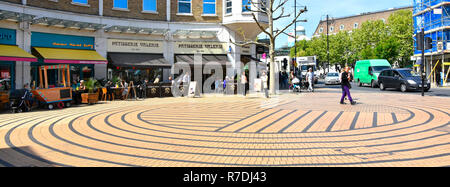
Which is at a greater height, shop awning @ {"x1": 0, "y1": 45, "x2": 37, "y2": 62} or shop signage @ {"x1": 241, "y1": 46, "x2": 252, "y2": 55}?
shop signage @ {"x1": 241, "y1": 46, "x2": 252, "y2": 55}

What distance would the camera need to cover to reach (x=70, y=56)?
18.9 metres

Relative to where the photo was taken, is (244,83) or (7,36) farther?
(244,83)

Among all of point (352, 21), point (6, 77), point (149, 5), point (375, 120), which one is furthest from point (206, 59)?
point (352, 21)

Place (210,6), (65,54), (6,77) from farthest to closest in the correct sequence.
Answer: (210,6) → (65,54) → (6,77)

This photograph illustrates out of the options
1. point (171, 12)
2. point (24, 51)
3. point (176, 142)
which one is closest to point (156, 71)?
point (171, 12)

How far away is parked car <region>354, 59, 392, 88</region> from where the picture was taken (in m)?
28.4

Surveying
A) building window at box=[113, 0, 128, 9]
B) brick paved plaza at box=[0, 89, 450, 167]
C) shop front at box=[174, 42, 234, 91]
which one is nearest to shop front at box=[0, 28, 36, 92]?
building window at box=[113, 0, 128, 9]

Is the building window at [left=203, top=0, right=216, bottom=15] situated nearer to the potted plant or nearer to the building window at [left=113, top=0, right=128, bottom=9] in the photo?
the building window at [left=113, top=0, right=128, bottom=9]

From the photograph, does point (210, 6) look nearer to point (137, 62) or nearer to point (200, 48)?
point (200, 48)

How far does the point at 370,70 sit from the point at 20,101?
2660 cm

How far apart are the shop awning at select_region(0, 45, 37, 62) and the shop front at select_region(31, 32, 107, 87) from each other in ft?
3.45
